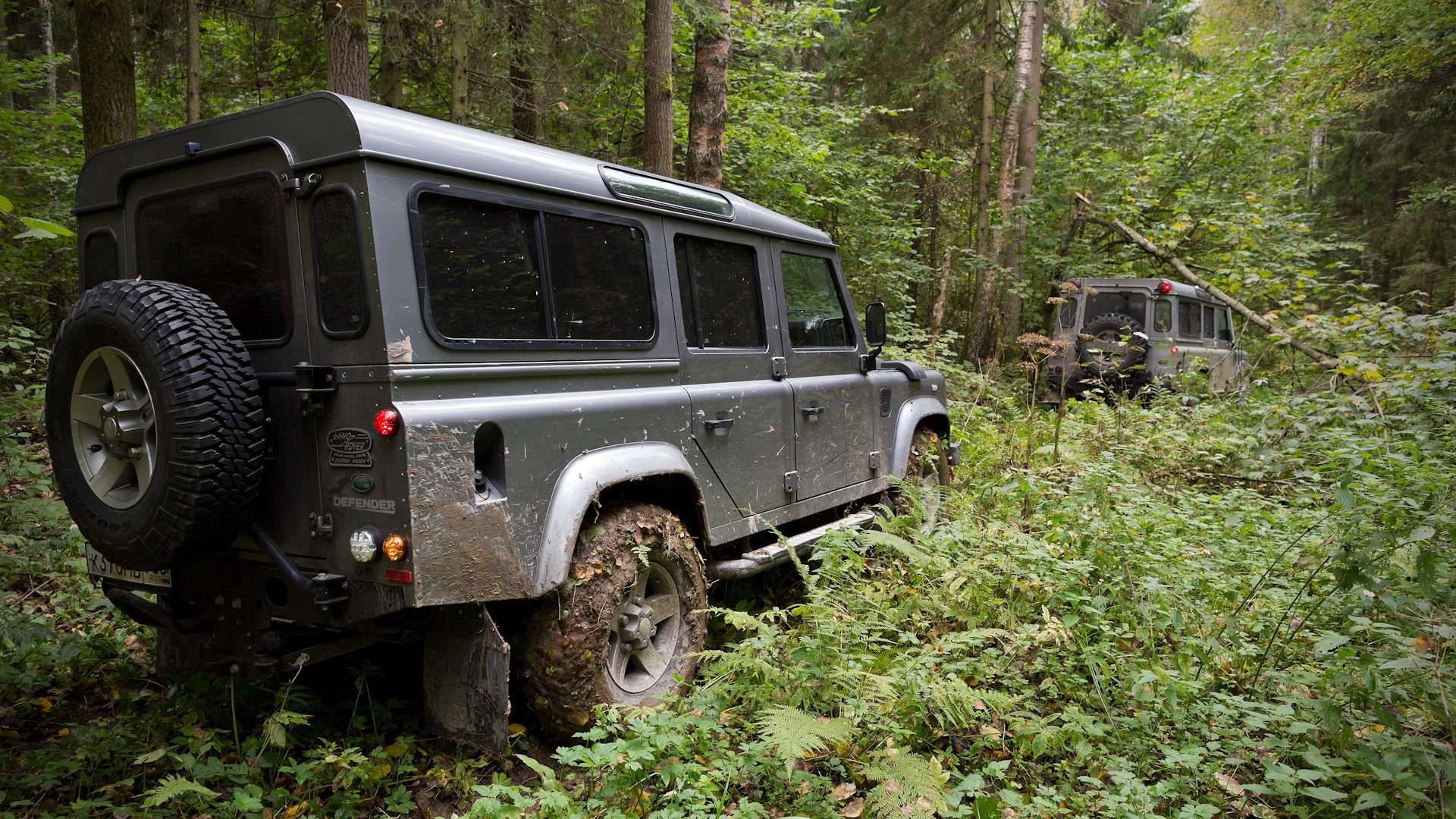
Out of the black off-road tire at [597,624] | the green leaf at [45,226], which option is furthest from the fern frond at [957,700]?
the green leaf at [45,226]

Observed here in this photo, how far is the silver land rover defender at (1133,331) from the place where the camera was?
1164cm

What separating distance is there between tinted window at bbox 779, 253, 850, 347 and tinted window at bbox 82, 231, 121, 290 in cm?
336

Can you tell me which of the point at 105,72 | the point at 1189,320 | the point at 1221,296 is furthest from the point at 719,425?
the point at 1189,320

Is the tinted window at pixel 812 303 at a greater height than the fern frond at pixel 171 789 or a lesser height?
greater

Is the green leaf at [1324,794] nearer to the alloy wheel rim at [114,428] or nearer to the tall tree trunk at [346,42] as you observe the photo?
the alloy wheel rim at [114,428]

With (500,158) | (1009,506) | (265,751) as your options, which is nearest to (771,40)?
(1009,506)

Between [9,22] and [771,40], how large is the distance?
1408cm

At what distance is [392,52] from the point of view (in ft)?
26.4

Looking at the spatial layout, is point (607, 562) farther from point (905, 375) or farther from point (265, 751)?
point (905, 375)

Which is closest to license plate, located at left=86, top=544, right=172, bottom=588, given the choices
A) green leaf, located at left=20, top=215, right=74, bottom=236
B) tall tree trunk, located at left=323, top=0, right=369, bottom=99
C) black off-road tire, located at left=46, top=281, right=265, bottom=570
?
black off-road tire, located at left=46, top=281, right=265, bottom=570

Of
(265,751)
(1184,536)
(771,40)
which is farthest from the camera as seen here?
(771,40)

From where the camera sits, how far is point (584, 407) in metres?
3.33

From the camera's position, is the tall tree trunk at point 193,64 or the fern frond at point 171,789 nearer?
the fern frond at point 171,789

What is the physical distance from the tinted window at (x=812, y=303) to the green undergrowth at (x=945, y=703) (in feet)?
4.14
